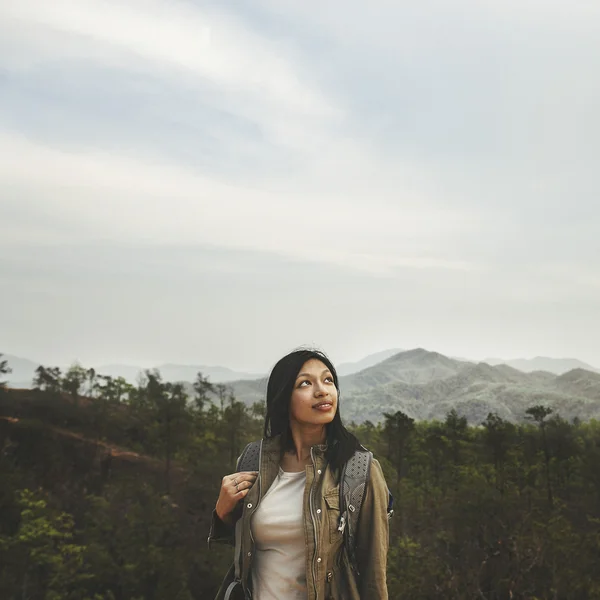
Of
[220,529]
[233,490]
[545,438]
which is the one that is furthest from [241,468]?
[545,438]

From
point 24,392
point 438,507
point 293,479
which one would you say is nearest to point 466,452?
point 438,507

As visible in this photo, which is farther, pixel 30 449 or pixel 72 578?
pixel 30 449

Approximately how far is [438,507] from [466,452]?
45.2 ft

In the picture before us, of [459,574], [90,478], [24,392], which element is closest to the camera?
[459,574]

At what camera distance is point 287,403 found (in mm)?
3049

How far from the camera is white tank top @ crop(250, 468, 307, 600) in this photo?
278 centimetres

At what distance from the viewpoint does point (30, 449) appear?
50.9 meters

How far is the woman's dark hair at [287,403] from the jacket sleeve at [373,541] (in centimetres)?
26

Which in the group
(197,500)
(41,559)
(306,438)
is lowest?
(41,559)

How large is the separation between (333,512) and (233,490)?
474 millimetres

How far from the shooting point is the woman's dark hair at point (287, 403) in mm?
3008

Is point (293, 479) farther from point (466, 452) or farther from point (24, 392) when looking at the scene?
point (24, 392)

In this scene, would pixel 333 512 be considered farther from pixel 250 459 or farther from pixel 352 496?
pixel 250 459

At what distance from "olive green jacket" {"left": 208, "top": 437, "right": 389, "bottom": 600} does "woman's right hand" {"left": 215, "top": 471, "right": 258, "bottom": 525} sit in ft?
0.14
